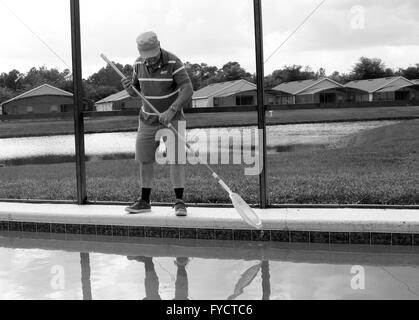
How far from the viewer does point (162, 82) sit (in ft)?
17.7

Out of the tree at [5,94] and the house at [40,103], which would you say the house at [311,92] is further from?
the tree at [5,94]

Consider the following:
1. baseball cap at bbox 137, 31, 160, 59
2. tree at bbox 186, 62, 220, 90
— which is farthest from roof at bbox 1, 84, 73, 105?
baseball cap at bbox 137, 31, 160, 59

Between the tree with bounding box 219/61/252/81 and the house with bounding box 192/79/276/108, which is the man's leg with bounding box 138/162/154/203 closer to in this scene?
the house with bounding box 192/79/276/108

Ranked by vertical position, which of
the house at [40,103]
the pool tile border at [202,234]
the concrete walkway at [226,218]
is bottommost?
the pool tile border at [202,234]

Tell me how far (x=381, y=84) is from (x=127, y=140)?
3332 mm

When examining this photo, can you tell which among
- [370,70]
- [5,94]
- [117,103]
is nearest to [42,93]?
[117,103]

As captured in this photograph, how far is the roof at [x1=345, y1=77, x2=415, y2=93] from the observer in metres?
6.01

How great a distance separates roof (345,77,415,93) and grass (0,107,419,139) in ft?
2.73

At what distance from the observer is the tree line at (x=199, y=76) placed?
676cm

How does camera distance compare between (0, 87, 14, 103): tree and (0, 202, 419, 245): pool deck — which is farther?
(0, 87, 14, 103): tree

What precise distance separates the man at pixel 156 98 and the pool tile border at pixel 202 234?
207mm

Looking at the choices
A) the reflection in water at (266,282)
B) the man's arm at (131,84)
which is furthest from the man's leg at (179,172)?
the reflection in water at (266,282)
